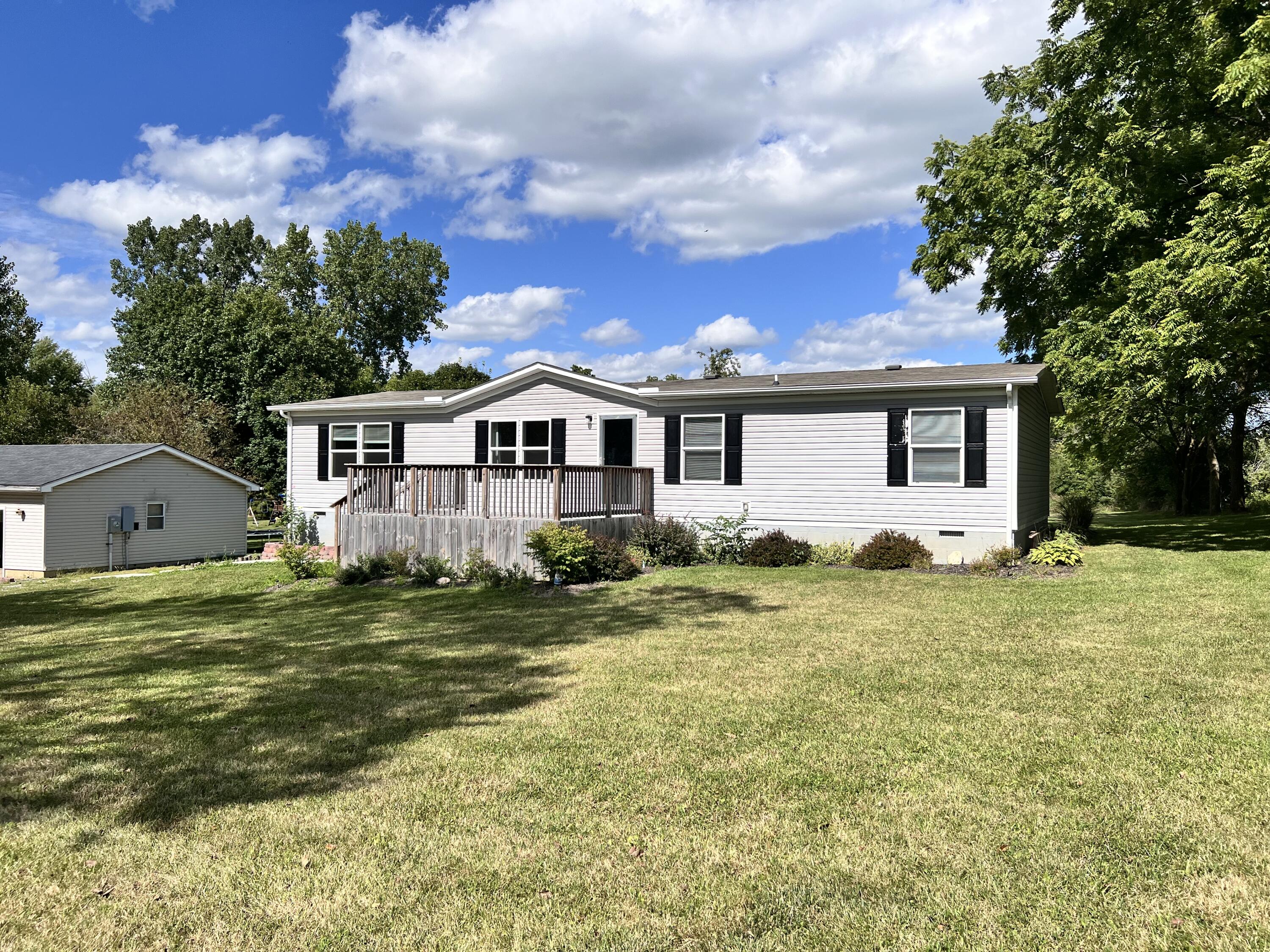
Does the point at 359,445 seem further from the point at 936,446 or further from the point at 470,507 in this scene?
the point at 936,446

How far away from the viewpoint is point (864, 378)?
15273mm

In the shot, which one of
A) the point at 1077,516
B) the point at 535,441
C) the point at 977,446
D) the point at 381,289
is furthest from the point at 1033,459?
the point at 381,289

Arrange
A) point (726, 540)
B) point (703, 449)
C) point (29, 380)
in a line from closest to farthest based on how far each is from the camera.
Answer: point (726, 540)
point (703, 449)
point (29, 380)

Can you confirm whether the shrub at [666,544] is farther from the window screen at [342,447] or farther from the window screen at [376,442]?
the window screen at [342,447]

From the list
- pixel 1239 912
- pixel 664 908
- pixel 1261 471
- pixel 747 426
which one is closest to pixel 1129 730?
pixel 1239 912

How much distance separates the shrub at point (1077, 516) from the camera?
58.2ft

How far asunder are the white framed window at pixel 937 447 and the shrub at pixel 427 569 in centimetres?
885

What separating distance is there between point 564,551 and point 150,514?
17.7 m

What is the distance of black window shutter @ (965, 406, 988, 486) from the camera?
540 inches

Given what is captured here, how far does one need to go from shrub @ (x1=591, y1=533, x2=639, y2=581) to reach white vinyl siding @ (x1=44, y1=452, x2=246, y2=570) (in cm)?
1731

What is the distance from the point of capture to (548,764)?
178 inches

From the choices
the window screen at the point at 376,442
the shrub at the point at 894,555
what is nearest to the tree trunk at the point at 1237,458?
the shrub at the point at 894,555

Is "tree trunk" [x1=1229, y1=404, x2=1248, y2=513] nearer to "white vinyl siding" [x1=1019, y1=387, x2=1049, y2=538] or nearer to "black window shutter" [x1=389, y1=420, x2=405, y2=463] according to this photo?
"white vinyl siding" [x1=1019, y1=387, x2=1049, y2=538]

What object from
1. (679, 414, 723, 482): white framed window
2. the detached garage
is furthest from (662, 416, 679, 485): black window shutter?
the detached garage
